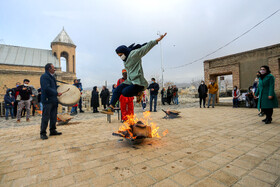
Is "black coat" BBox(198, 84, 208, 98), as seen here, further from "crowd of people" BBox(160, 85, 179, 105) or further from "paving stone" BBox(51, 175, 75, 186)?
"paving stone" BBox(51, 175, 75, 186)

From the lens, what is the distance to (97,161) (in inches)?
94.5

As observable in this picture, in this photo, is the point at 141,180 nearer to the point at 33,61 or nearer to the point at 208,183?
the point at 208,183

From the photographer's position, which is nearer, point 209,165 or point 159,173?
point 159,173

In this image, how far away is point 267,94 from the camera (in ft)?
17.6

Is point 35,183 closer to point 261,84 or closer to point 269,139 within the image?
point 269,139

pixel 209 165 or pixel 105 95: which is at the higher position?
pixel 105 95

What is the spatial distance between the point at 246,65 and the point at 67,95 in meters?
12.9

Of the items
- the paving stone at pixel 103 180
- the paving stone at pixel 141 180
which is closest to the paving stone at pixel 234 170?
the paving stone at pixel 141 180

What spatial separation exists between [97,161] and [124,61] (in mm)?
2109

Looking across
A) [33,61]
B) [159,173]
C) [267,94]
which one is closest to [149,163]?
[159,173]

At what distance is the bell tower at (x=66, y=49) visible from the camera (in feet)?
115

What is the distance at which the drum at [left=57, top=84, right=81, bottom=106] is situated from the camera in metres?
5.02

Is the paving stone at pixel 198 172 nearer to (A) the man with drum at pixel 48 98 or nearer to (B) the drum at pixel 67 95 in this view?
(A) the man with drum at pixel 48 98

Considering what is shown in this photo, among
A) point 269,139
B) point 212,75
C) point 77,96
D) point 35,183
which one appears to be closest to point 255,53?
point 212,75
